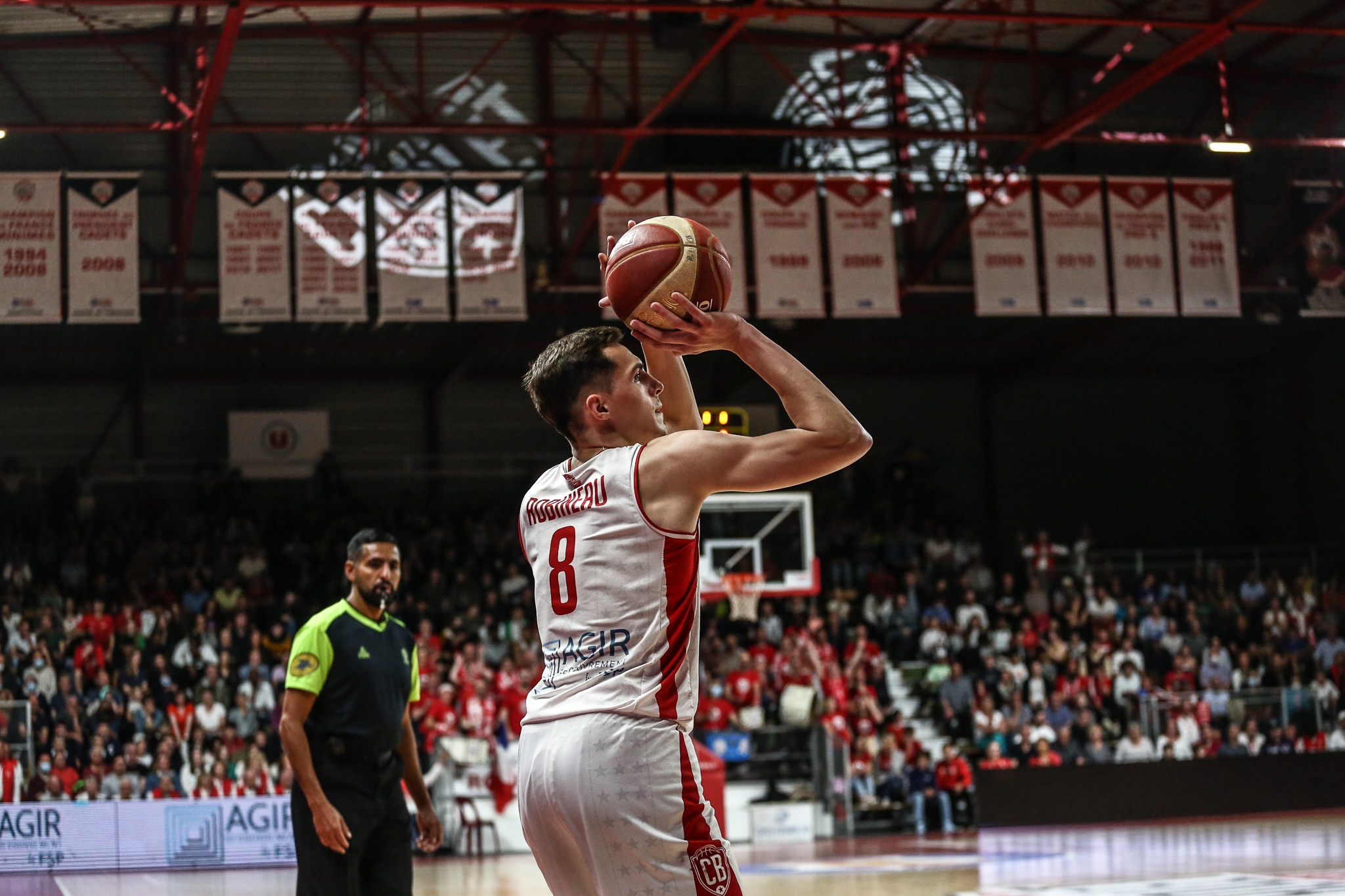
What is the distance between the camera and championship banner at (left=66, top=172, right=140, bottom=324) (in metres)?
17.7

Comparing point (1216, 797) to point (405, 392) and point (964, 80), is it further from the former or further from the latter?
point (405, 392)

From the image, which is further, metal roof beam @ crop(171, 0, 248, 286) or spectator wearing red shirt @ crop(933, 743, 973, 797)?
spectator wearing red shirt @ crop(933, 743, 973, 797)

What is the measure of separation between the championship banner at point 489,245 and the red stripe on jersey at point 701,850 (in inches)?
615

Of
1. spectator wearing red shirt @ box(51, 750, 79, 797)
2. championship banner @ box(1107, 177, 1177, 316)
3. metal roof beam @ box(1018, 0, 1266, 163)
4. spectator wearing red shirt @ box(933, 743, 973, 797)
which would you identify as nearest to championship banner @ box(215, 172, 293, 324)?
spectator wearing red shirt @ box(51, 750, 79, 797)

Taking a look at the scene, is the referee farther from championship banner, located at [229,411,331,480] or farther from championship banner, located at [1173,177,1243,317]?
championship banner, located at [229,411,331,480]

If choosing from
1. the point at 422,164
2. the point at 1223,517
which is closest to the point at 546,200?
the point at 422,164

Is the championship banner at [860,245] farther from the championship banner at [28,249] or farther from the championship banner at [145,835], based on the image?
the championship banner at [28,249]

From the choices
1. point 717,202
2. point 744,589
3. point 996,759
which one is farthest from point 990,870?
point 717,202

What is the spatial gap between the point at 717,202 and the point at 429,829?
45.4 ft

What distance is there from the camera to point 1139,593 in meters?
26.4

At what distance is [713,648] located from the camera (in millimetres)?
21859

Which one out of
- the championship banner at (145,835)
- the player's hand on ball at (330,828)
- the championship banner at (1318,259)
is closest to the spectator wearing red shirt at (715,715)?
the championship banner at (145,835)

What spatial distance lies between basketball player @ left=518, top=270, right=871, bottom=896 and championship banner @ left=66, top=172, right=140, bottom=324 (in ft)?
50.0

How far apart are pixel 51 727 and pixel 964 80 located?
1668 cm
